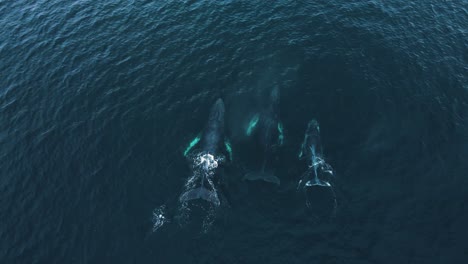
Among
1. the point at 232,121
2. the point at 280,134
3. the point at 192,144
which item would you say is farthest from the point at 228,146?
the point at 280,134

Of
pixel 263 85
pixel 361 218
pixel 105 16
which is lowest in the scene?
pixel 361 218

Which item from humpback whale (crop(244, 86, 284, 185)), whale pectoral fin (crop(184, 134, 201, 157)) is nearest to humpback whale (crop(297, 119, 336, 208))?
humpback whale (crop(244, 86, 284, 185))

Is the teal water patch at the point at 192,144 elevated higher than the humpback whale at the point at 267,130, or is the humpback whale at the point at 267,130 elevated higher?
the humpback whale at the point at 267,130

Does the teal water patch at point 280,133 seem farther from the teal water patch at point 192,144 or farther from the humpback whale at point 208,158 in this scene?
the teal water patch at point 192,144

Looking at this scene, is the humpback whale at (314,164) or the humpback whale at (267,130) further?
the humpback whale at (267,130)

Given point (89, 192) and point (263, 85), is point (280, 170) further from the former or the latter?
point (89, 192)

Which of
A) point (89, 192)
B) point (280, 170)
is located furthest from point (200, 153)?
point (89, 192)

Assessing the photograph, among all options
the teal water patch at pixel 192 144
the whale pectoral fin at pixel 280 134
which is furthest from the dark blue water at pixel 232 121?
the teal water patch at pixel 192 144
